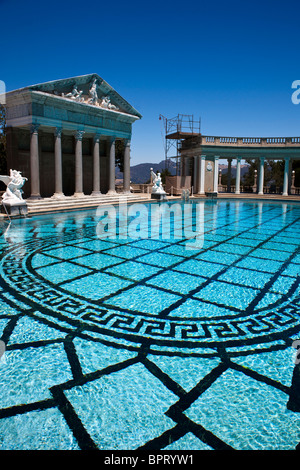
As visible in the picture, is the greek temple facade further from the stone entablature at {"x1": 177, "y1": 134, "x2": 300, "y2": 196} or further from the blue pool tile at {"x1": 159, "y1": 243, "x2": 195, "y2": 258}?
the blue pool tile at {"x1": 159, "y1": 243, "x2": 195, "y2": 258}

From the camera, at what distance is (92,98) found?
23.3 metres

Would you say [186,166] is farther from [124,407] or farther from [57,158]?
[124,407]

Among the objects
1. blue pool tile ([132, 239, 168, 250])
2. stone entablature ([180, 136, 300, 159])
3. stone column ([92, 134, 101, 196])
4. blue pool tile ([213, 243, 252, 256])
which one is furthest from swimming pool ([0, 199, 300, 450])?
stone entablature ([180, 136, 300, 159])

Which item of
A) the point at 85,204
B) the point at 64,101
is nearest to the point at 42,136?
the point at 64,101

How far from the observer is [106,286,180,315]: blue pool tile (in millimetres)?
5847

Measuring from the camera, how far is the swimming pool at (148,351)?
3.06 m

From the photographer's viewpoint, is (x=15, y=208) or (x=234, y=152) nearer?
(x=15, y=208)

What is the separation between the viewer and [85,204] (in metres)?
22.6

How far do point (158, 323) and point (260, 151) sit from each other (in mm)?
32618

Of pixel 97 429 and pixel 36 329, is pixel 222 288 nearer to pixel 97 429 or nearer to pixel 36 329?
pixel 36 329

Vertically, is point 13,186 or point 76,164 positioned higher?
point 76,164

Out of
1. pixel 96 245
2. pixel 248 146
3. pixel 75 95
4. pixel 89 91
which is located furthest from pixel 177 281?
pixel 248 146

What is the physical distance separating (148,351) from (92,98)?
22.6 meters

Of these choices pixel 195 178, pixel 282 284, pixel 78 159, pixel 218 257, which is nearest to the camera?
pixel 282 284
